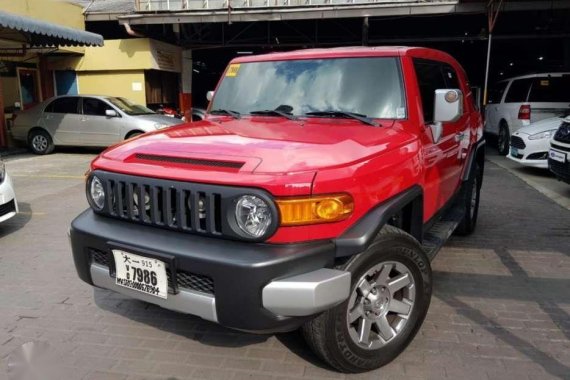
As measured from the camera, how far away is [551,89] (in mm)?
10945

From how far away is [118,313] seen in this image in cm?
367

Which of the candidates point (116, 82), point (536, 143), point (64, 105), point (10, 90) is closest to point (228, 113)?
point (536, 143)

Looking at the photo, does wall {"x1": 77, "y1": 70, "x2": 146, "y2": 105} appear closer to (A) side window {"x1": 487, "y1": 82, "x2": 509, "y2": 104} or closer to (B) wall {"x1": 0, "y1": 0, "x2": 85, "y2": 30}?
(B) wall {"x1": 0, "y1": 0, "x2": 85, "y2": 30}

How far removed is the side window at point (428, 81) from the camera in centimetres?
371

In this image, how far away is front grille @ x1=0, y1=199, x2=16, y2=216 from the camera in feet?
17.7

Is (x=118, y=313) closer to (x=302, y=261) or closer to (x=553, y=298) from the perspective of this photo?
(x=302, y=261)

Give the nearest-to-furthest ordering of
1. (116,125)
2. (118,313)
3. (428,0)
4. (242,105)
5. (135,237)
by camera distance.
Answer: (135,237) → (118,313) → (242,105) → (116,125) → (428,0)

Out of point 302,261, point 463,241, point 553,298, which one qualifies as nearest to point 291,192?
point 302,261

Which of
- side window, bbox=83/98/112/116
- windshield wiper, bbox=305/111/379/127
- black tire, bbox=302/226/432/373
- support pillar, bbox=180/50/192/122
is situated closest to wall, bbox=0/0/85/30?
side window, bbox=83/98/112/116

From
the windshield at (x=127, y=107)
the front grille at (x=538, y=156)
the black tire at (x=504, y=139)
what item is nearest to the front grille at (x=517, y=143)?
the front grille at (x=538, y=156)

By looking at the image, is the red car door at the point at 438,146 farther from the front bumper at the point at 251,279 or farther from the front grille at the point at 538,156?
the front grille at the point at 538,156

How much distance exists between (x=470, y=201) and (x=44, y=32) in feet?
35.0

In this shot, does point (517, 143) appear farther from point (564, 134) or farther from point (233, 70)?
point (233, 70)

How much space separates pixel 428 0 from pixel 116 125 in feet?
30.5
